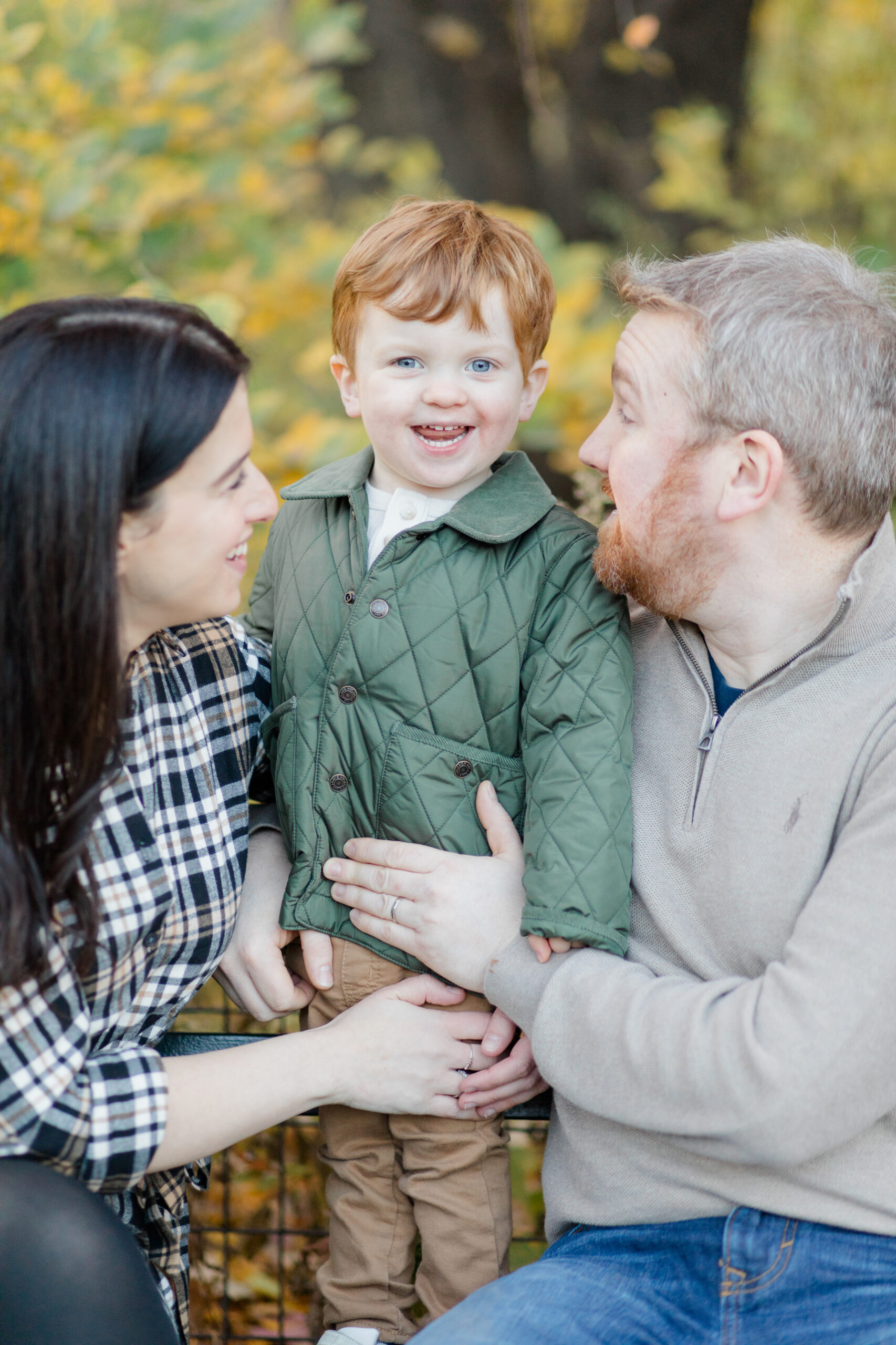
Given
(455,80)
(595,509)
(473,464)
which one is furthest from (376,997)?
(455,80)

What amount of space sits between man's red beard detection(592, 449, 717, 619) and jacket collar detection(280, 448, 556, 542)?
0.51ft

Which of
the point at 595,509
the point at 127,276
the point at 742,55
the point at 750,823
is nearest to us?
the point at 750,823

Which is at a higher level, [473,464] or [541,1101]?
[473,464]

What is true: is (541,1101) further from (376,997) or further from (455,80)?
(455,80)

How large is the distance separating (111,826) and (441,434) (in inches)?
29.5

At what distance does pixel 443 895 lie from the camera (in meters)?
1.71

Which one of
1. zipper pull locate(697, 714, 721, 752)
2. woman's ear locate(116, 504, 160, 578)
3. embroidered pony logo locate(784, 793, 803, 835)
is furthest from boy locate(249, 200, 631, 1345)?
woman's ear locate(116, 504, 160, 578)

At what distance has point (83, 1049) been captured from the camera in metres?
1.47

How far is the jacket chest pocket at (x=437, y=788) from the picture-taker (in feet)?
5.71

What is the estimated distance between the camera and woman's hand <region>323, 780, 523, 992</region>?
5.60 ft

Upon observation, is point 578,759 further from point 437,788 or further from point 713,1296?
point 713,1296

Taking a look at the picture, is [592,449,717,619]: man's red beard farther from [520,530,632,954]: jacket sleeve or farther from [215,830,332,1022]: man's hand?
[215,830,332,1022]: man's hand

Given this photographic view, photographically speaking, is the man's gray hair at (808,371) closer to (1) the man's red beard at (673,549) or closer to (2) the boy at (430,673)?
(1) the man's red beard at (673,549)

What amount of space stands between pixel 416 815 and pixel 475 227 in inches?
34.8
